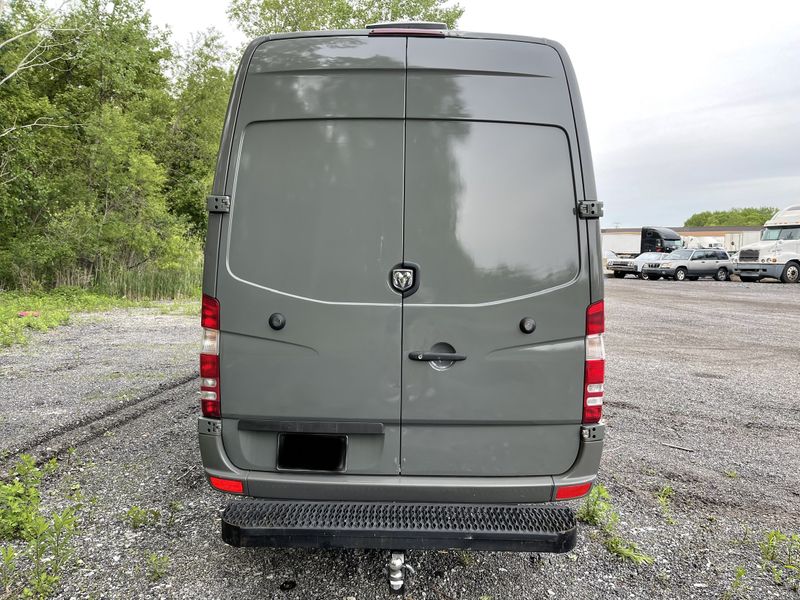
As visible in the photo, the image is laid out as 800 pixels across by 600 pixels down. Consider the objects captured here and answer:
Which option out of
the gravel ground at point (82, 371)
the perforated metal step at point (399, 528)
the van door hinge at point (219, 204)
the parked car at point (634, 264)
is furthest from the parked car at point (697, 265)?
the van door hinge at point (219, 204)

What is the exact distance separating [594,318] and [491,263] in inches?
21.4

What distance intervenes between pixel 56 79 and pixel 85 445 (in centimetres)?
1889

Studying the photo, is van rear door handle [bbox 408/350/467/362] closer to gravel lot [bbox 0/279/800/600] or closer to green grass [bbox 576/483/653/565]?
gravel lot [bbox 0/279/800/600]

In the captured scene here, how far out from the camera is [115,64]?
1777 cm

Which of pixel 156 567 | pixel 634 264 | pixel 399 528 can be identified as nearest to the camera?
pixel 399 528

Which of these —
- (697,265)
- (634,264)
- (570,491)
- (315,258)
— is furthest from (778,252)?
(315,258)

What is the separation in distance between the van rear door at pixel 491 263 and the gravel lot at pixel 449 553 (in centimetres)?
82

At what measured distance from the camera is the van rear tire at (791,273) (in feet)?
85.8

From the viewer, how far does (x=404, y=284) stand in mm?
2412

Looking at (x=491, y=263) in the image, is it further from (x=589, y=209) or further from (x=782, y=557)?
(x=782, y=557)

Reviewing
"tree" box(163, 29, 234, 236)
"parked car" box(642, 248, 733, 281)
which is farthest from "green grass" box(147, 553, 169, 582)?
"parked car" box(642, 248, 733, 281)

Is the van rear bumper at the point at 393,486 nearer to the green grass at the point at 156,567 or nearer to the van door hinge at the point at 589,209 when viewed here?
the green grass at the point at 156,567

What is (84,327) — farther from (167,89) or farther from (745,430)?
(167,89)

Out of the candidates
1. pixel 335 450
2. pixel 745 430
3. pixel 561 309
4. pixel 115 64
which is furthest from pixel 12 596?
pixel 115 64
